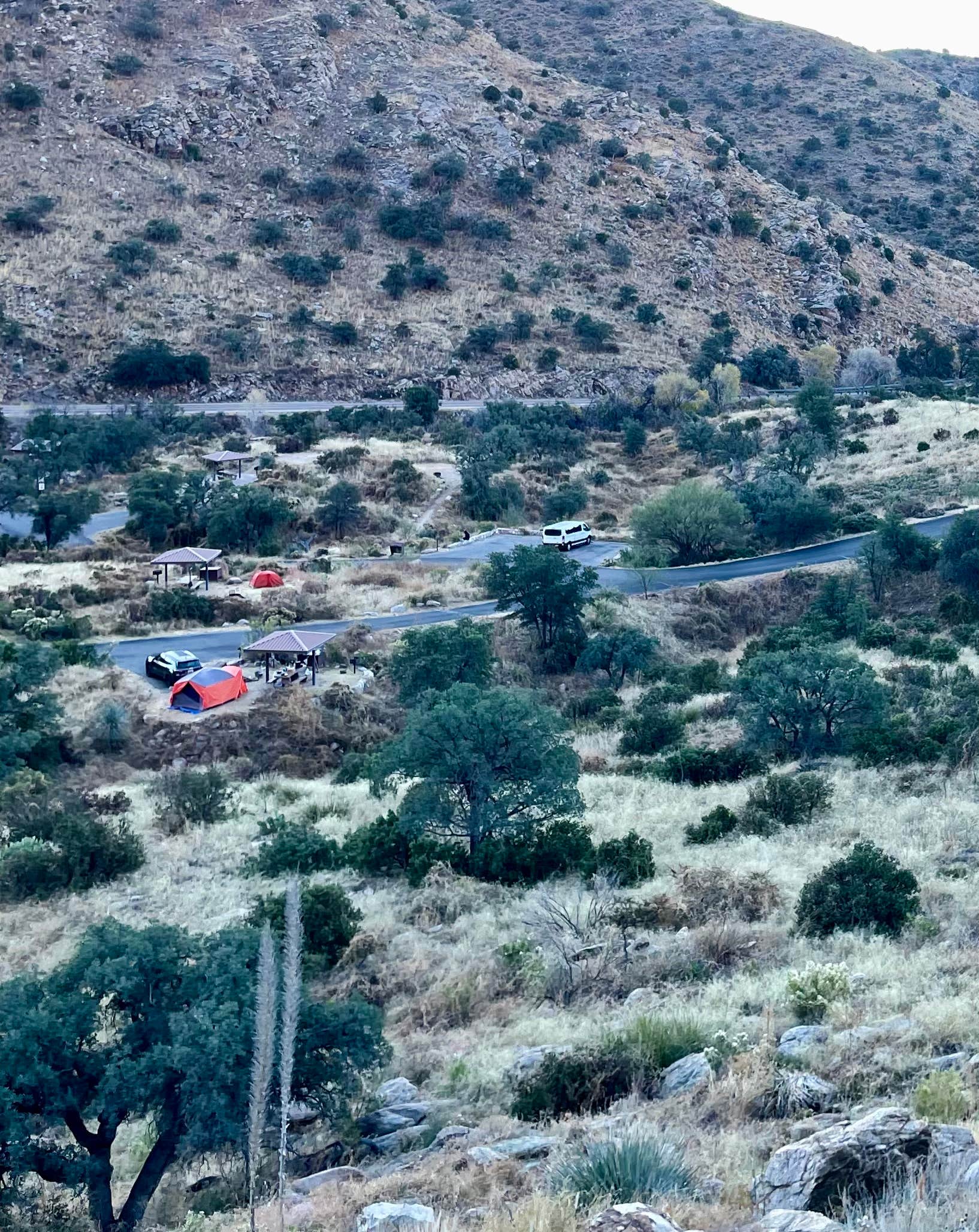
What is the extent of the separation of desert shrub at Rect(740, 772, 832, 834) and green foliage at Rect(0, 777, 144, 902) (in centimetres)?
986

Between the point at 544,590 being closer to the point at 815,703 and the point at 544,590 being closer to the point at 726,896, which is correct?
the point at 815,703

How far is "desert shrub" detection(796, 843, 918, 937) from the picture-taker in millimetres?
14695

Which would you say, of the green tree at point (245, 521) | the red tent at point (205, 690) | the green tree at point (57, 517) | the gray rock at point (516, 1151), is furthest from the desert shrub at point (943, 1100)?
the green tree at point (57, 517)

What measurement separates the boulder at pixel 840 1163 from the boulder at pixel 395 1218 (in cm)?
187

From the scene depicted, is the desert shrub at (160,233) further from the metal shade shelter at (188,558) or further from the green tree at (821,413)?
the metal shade shelter at (188,558)

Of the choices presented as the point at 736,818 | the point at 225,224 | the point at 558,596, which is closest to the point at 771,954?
the point at 736,818

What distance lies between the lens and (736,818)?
67.3 ft

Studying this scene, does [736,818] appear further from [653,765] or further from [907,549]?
[907,549]

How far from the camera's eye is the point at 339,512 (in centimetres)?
5319

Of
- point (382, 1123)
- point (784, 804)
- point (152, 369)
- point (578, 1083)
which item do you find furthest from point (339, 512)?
point (578, 1083)

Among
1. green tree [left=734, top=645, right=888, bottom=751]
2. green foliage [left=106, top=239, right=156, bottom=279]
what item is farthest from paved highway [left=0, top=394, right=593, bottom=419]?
green tree [left=734, top=645, right=888, bottom=751]

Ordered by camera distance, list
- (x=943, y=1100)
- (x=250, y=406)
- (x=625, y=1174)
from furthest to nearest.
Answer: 1. (x=250, y=406)
2. (x=943, y=1100)
3. (x=625, y=1174)

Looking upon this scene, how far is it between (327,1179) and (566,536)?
41905 millimetres

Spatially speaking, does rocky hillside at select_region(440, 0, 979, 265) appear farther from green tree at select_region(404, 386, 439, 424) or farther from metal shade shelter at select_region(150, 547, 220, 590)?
metal shade shelter at select_region(150, 547, 220, 590)
